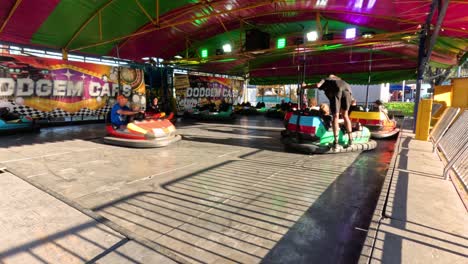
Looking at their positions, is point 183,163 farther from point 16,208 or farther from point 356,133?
point 356,133

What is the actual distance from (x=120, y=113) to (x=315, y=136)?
147 inches

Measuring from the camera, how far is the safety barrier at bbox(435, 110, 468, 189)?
237 cm

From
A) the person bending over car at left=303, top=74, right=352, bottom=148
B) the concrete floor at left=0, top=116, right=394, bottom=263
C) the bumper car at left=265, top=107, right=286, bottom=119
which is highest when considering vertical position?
the person bending over car at left=303, top=74, right=352, bottom=148

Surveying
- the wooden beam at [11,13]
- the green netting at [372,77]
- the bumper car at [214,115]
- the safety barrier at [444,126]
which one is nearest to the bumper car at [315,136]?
the safety barrier at [444,126]

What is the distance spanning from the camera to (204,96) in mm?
13234

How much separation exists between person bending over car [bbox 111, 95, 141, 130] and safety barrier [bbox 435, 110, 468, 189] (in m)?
4.95

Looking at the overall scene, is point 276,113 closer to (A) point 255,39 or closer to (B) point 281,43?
(B) point 281,43

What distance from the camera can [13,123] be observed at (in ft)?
20.7

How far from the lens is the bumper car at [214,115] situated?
1016 centimetres

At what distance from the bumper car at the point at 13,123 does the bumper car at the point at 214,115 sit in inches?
205

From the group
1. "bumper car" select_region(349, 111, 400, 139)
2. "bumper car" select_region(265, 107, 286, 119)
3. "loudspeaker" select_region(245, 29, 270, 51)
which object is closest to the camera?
"bumper car" select_region(349, 111, 400, 139)

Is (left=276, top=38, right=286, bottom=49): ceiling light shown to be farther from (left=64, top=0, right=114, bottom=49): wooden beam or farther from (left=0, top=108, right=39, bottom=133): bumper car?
(left=0, top=108, right=39, bottom=133): bumper car

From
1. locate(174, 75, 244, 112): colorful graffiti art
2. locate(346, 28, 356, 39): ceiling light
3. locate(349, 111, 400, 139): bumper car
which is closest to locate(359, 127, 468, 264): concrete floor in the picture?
locate(349, 111, 400, 139): bumper car

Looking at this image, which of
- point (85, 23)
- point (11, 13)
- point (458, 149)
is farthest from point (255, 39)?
point (458, 149)
